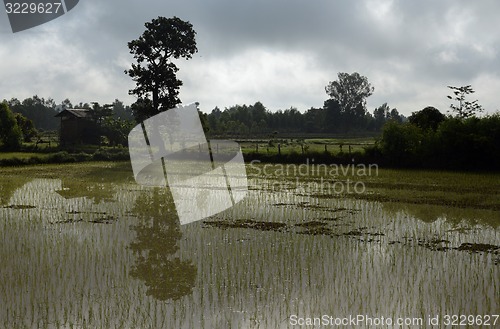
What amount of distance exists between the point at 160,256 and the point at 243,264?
62.6 inches

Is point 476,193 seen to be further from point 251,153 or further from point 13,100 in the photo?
point 13,100

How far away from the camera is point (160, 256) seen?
8438 mm

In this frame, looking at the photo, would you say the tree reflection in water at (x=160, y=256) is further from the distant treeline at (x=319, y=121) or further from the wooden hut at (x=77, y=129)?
the distant treeline at (x=319, y=121)

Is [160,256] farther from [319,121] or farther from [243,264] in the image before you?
[319,121]

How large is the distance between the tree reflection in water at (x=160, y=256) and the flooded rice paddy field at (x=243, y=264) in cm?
3

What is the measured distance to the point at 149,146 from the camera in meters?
37.3

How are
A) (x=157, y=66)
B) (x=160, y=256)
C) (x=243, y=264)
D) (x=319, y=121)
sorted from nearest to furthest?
1. (x=243, y=264)
2. (x=160, y=256)
3. (x=157, y=66)
4. (x=319, y=121)

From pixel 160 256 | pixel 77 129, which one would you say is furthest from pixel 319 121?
pixel 160 256

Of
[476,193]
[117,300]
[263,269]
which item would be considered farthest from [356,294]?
[476,193]

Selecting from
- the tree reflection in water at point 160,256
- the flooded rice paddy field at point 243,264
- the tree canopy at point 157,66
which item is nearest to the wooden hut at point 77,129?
the tree canopy at point 157,66

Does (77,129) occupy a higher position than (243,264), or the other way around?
(77,129)

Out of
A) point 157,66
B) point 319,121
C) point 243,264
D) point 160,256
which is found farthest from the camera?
point 319,121

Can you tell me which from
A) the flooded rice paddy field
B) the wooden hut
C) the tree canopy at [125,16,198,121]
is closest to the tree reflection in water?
the flooded rice paddy field

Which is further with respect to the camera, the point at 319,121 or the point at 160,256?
the point at 319,121
